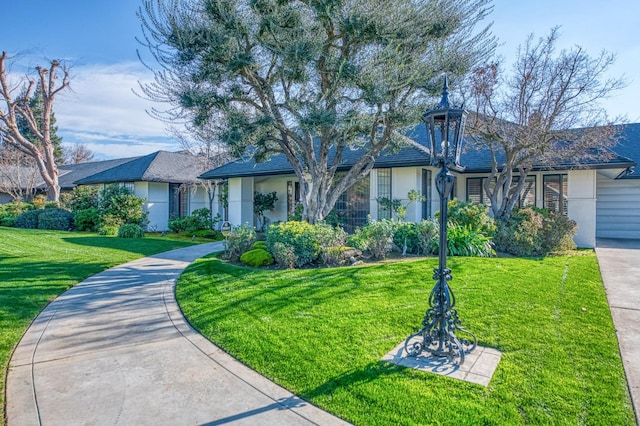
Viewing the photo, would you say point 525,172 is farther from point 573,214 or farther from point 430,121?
point 430,121

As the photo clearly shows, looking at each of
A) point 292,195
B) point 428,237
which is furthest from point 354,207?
point 428,237

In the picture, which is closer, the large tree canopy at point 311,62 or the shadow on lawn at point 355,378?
the shadow on lawn at point 355,378

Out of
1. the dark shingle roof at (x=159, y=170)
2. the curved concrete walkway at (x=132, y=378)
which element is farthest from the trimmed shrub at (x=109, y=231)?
the curved concrete walkway at (x=132, y=378)

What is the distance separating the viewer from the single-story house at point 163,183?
20000mm

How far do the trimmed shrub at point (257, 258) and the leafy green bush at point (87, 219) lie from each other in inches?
478

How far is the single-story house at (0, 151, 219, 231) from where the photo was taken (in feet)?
65.6

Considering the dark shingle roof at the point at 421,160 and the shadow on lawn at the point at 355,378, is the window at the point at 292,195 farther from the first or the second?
the shadow on lawn at the point at 355,378

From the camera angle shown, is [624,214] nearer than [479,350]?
No

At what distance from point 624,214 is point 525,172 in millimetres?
7241

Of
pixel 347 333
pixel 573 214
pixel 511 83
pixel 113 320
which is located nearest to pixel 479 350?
pixel 347 333

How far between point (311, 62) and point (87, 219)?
47.5 ft

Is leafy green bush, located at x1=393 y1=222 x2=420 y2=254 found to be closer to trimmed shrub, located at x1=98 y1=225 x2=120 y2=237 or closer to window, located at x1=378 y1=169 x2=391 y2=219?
window, located at x1=378 y1=169 x2=391 y2=219

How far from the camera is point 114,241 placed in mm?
14109

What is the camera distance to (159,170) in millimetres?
20609
